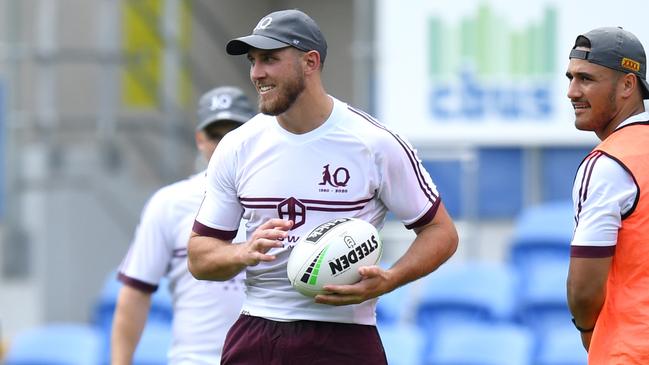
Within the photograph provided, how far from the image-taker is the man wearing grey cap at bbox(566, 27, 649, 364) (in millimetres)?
4289

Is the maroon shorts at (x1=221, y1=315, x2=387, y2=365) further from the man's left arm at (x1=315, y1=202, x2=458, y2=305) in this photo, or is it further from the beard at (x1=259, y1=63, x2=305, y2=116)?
the beard at (x1=259, y1=63, x2=305, y2=116)

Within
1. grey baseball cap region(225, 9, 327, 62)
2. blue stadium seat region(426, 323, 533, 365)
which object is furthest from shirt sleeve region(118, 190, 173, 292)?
blue stadium seat region(426, 323, 533, 365)

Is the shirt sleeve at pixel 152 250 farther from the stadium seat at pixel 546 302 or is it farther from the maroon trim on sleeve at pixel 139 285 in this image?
the stadium seat at pixel 546 302

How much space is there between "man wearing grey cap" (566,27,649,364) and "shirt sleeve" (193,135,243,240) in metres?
1.17

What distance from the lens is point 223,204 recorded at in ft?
15.4

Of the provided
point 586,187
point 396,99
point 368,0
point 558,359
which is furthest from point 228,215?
point 368,0

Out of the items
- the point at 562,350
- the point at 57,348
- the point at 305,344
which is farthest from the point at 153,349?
the point at 305,344

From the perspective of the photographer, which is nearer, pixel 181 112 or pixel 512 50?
pixel 512 50

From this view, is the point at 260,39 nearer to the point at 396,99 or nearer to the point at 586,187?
the point at 586,187

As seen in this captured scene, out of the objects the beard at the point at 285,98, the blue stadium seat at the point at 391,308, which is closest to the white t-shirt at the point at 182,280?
the beard at the point at 285,98

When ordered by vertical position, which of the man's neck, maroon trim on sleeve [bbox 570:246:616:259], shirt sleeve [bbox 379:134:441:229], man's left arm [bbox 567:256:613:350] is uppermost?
the man's neck

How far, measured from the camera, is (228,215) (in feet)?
15.4

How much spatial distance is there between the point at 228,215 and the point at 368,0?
Answer: 5071 mm

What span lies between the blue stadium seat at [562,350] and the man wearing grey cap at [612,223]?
129 inches
